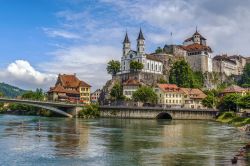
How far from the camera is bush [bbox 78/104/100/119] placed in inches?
5444

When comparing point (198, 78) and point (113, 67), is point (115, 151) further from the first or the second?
point (198, 78)

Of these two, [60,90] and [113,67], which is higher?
[113,67]

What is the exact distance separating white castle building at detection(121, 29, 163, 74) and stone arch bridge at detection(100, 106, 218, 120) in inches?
1755

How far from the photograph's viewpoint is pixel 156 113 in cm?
13438

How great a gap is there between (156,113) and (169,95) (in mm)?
28260

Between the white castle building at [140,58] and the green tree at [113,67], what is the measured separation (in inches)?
121

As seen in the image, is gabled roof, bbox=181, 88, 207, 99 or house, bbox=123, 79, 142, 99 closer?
gabled roof, bbox=181, 88, 207, 99

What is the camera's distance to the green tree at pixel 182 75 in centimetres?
18025

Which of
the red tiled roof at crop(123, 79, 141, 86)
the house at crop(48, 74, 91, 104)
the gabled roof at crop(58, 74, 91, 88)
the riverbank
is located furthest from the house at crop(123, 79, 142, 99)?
the riverbank

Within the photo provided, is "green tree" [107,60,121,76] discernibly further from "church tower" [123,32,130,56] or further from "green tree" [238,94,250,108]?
"green tree" [238,94,250,108]

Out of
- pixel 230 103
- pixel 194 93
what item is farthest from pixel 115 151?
pixel 194 93

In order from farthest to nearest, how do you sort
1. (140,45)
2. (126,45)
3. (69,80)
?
(126,45) → (69,80) → (140,45)

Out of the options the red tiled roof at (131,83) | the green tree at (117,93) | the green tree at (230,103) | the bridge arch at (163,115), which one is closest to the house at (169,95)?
the red tiled roof at (131,83)

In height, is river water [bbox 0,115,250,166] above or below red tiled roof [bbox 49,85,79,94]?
below
